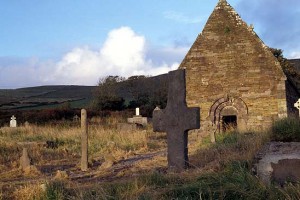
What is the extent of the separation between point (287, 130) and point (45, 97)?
59.0 meters

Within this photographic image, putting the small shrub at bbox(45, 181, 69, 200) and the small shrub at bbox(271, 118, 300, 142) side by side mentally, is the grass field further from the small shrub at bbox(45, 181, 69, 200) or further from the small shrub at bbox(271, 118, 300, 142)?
the small shrub at bbox(271, 118, 300, 142)

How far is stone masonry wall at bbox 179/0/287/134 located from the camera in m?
19.1

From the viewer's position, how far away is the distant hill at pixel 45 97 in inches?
2007

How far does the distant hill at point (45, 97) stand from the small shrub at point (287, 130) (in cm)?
4048

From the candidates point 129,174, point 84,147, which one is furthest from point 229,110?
point 129,174

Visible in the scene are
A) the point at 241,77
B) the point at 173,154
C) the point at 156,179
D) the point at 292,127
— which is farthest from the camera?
the point at 241,77

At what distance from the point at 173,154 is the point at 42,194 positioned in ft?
12.2

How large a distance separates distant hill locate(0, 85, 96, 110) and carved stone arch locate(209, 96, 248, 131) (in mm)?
30191

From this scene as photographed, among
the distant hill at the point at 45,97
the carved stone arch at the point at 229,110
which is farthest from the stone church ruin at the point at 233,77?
the distant hill at the point at 45,97

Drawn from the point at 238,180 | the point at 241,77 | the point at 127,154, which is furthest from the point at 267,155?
the point at 241,77

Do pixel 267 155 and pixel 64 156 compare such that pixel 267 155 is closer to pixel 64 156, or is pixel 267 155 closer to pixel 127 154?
pixel 127 154

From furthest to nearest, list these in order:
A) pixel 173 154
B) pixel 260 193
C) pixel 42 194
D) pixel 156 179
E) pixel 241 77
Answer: pixel 241 77 < pixel 173 154 < pixel 156 179 < pixel 42 194 < pixel 260 193

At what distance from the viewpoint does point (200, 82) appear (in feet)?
66.2

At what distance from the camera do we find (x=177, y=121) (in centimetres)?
945
